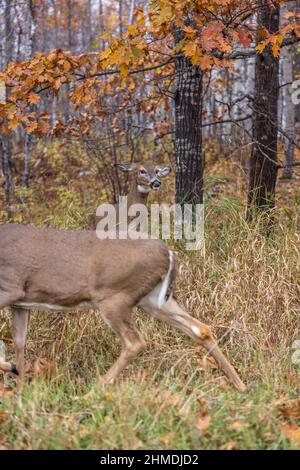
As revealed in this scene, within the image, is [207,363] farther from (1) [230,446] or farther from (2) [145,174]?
(2) [145,174]

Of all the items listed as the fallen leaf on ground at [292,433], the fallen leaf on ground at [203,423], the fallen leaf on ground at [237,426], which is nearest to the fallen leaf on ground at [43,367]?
the fallen leaf on ground at [203,423]

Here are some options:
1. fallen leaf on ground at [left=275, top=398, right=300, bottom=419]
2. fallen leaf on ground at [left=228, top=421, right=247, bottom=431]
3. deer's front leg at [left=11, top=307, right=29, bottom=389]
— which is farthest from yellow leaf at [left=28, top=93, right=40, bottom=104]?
fallen leaf on ground at [left=228, top=421, right=247, bottom=431]

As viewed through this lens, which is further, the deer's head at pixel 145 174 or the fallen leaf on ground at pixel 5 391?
the deer's head at pixel 145 174

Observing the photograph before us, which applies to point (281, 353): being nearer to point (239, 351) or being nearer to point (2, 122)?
point (239, 351)

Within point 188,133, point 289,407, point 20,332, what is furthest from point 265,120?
point 289,407

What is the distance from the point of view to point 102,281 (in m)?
5.39

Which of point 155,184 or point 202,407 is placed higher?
point 155,184

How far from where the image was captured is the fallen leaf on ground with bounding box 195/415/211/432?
4.11 meters

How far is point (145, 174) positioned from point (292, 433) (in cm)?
575

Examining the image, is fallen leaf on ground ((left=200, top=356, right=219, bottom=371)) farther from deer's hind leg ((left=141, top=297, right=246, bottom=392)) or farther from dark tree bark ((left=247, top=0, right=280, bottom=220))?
dark tree bark ((left=247, top=0, right=280, bottom=220))

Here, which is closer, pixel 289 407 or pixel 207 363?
pixel 289 407

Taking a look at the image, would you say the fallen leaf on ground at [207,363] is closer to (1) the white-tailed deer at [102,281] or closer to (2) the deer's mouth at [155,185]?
(1) the white-tailed deer at [102,281]

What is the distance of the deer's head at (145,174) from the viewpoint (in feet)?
30.9

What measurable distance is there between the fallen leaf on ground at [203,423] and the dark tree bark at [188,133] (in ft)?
12.2
